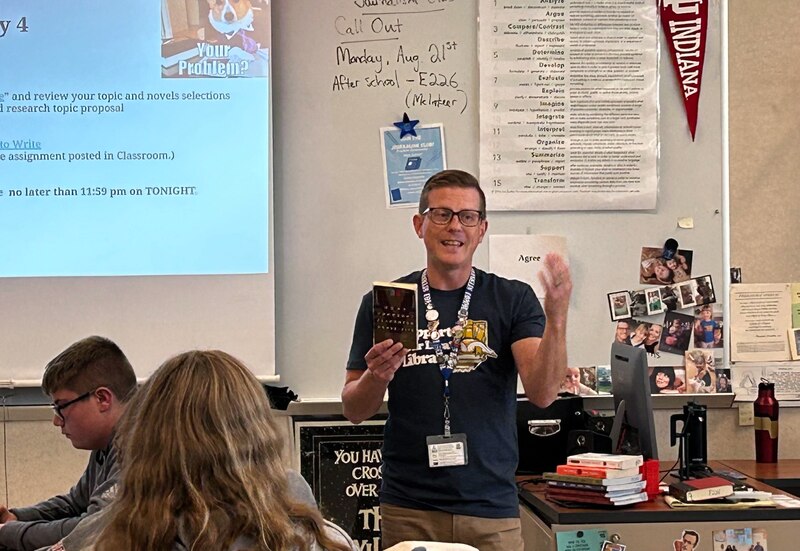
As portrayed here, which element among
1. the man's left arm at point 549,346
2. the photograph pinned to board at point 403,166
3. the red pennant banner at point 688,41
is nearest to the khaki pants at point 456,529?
the man's left arm at point 549,346

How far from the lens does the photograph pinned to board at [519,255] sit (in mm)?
4070

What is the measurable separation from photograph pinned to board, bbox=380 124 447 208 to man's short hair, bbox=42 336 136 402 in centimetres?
164

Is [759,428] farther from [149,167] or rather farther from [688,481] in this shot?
[149,167]

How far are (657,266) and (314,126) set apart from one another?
5.03 ft

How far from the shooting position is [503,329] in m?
2.79

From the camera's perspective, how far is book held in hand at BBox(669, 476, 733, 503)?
3158 millimetres

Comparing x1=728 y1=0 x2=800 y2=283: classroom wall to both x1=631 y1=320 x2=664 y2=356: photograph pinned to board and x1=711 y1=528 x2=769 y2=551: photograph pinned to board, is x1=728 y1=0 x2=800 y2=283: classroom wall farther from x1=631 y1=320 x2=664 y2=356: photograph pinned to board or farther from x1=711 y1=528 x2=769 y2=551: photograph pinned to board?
x1=711 y1=528 x2=769 y2=551: photograph pinned to board

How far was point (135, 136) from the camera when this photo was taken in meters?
3.92

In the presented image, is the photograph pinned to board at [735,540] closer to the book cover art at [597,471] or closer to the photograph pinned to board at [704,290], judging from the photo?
the book cover art at [597,471]

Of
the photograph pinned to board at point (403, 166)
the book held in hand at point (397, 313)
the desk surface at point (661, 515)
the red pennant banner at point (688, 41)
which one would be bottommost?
the desk surface at point (661, 515)

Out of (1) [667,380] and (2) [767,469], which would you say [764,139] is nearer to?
(1) [667,380]

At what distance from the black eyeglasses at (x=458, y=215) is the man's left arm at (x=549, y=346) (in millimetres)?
269

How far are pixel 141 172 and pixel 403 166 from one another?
105 centimetres

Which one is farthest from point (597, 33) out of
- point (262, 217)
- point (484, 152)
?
point (262, 217)
